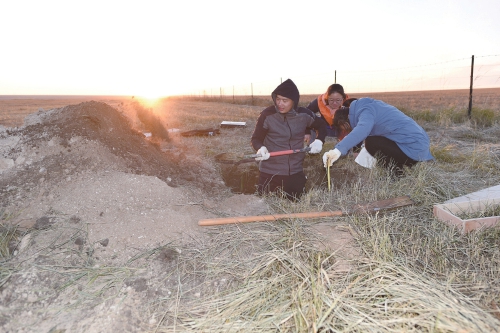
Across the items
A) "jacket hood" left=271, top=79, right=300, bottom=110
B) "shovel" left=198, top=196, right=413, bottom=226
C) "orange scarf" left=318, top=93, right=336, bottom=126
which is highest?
"jacket hood" left=271, top=79, right=300, bottom=110

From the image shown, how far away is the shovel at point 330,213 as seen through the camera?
245 centimetres

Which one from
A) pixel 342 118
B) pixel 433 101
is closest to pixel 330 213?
pixel 342 118

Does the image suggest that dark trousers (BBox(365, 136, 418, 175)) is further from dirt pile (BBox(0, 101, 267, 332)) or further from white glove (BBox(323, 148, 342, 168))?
dirt pile (BBox(0, 101, 267, 332))

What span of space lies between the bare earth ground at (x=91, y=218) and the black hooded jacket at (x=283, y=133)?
24.7 inches

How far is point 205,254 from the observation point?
2.14 m

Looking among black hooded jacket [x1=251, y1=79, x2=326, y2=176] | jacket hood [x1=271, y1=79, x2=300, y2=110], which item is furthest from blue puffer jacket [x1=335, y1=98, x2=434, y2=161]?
jacket hood [x1=271, y1=79, x2=300, y2=110]

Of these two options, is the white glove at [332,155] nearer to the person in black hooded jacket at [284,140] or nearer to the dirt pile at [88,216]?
the person in black hooded jacket at [284,140]

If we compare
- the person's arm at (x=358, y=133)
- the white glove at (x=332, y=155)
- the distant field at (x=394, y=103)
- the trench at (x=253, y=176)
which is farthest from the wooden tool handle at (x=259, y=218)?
the distant field at (x=394, y=103)

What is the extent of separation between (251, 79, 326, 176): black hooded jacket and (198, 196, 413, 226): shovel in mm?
1066

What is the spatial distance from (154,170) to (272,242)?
1.93m

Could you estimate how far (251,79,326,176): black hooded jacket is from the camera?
11.1ft

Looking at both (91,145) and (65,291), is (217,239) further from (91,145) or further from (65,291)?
(91,145)

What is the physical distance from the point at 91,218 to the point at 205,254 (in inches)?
39.5

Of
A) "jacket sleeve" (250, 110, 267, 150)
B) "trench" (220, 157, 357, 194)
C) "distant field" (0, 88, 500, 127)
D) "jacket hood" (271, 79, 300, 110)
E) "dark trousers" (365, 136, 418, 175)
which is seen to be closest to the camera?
"jacket hood" (271, 79, 300, 110)
